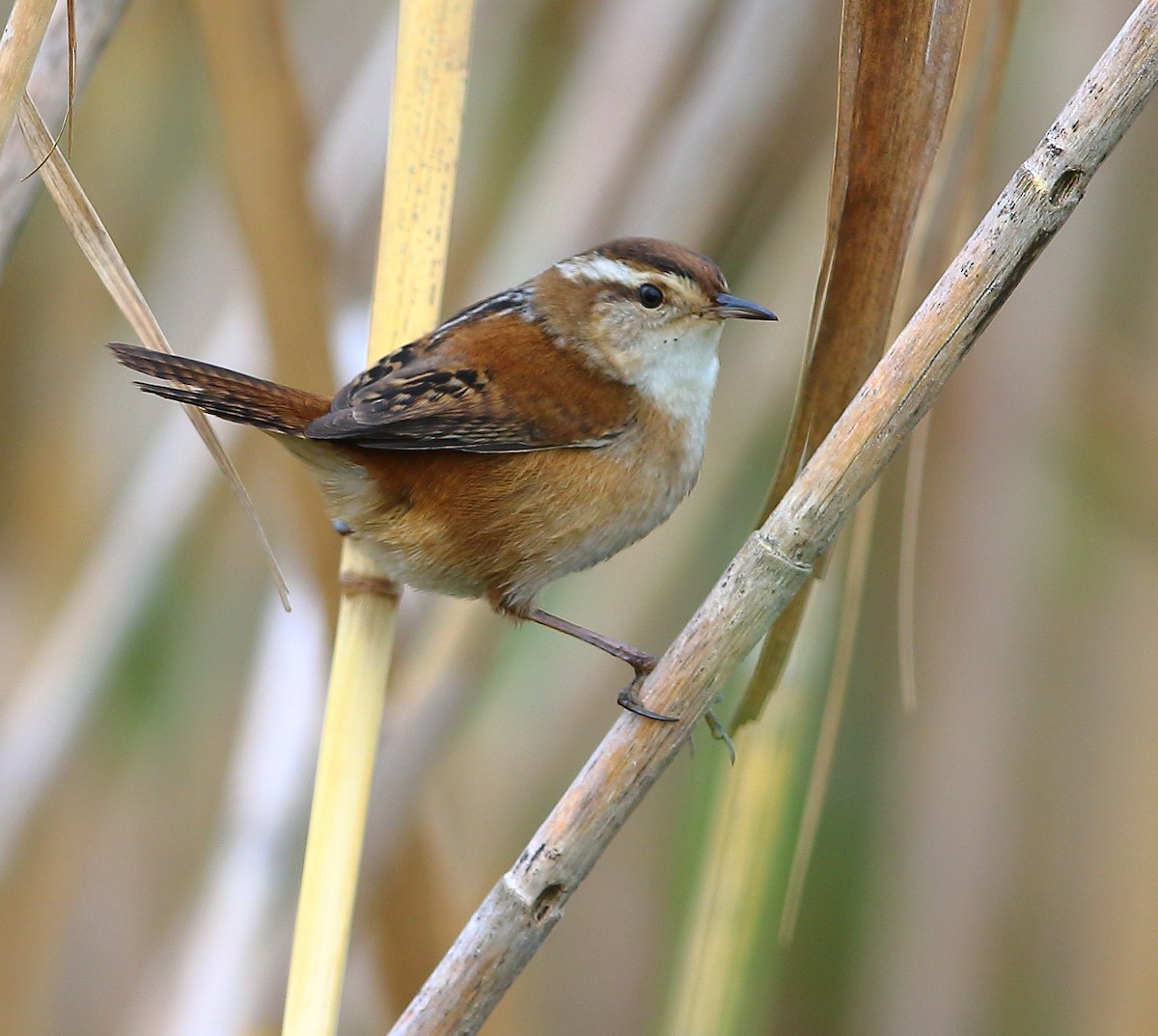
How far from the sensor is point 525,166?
7.02 ft

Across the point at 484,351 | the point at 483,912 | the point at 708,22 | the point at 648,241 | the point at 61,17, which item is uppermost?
the point at 708,22

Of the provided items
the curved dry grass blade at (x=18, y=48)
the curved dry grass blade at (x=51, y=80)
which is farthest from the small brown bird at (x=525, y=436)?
the curved dry grass blade at (x=18, y=48)

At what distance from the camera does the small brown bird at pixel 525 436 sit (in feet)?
6.12

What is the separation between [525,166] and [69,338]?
3.74 ft

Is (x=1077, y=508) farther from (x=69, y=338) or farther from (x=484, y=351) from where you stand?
(x=69, y=338)

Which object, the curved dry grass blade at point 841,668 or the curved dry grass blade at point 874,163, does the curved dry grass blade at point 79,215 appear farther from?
the curved dry grass blade at point 841,668

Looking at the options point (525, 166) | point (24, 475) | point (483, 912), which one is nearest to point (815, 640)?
point (483, 912)

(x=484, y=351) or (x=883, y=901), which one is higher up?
(x=484, y=351)

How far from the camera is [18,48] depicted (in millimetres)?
990

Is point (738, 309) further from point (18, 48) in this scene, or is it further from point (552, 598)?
point (18, 48)

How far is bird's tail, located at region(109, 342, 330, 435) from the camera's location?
62.5 inches

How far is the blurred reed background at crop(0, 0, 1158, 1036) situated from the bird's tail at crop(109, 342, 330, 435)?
0.12 meters

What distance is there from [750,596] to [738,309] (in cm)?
79

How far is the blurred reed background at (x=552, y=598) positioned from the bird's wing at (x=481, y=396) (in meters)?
0.18
